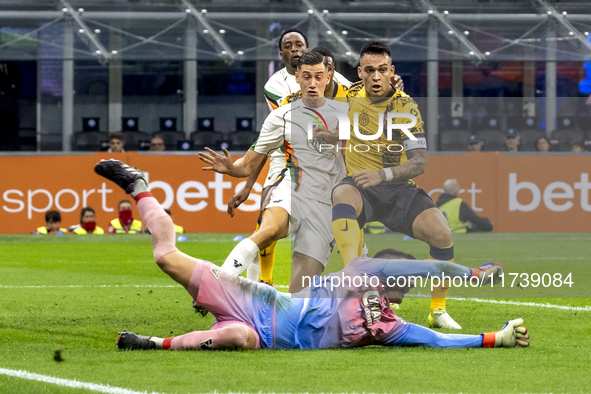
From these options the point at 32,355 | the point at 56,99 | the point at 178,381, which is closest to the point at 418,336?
Result: the point at 178,381

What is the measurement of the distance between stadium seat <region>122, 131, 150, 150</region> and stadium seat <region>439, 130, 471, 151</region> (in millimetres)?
7344

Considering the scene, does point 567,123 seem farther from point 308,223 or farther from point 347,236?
point 347,236

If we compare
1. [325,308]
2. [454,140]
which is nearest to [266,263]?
[325,308]

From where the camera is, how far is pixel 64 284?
29.5 feet

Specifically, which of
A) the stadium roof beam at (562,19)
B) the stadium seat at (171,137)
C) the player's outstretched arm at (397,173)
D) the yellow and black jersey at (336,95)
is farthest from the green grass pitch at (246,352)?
the stadium seat at (171,137)

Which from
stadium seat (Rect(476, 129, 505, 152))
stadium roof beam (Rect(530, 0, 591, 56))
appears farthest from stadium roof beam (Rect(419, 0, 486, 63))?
stadium seat (Rect(476, 129, 505, 152))

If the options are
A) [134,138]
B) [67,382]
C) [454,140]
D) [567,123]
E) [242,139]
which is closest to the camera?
[67,382]

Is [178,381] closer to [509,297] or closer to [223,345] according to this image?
[223,345]

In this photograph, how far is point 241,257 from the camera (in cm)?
591

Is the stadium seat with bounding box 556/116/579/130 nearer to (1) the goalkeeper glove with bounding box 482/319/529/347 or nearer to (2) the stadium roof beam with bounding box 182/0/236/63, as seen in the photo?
(2) the stadium roof beam with bounding box 182/0/236/63

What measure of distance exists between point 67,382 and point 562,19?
18.6 meters

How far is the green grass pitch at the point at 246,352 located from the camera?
4055 mm

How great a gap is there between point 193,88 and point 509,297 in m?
16.8

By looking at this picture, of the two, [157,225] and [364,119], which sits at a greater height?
[364,119]
